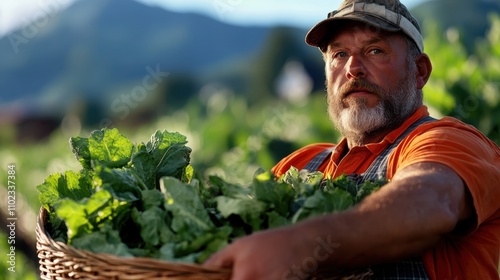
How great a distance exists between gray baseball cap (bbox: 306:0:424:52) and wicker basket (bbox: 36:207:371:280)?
1.25 m

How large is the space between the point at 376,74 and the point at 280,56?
3877cm

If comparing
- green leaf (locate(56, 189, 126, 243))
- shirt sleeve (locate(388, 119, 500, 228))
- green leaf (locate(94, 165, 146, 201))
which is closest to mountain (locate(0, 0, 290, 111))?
shirt sleeve (locate(388, 119, 500, 228))

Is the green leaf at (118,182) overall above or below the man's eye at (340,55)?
below

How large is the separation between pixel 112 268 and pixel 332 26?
5.48ft

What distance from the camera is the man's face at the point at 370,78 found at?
114 inches

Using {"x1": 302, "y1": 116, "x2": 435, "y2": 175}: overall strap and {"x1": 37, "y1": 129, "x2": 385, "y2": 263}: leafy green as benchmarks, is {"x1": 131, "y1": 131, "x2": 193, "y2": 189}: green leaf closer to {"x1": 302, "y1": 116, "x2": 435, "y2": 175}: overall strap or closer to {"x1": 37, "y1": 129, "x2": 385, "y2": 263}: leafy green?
{"x1": 37, "y1": 129, "x2": 385, "y2": 263}: leafy green

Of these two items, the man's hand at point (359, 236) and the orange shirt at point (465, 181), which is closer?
the man's hand at point (359, 236)

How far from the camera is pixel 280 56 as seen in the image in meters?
41.3

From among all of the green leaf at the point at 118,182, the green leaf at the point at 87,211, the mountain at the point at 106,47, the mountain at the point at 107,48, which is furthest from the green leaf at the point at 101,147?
the mountain at the point at 106,47

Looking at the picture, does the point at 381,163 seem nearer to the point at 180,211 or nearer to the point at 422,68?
the point at 422,68

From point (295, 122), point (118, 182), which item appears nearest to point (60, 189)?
point (118, 182)

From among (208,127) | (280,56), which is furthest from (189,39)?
(208,127)

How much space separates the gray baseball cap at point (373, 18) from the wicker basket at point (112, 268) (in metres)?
1.25

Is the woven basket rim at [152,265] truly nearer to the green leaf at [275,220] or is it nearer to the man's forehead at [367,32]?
the green leaf at [275,220]
